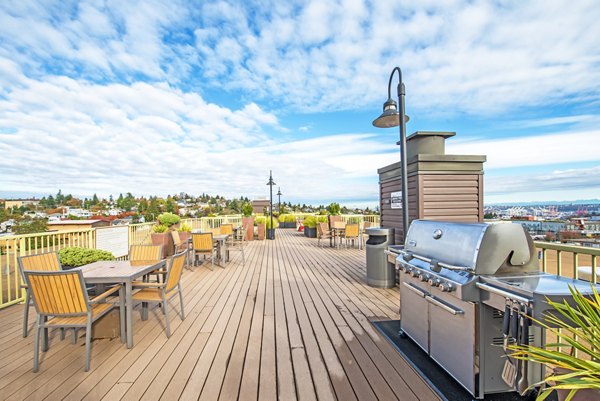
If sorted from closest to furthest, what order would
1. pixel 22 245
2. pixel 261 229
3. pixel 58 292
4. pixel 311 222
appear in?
pixel 58 292, pixel 22 245, pixel 261 229, pixel 311 222

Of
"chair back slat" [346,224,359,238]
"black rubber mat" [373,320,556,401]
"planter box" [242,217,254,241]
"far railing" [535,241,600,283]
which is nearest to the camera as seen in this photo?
"black rubber mat" [373,320,556,401]

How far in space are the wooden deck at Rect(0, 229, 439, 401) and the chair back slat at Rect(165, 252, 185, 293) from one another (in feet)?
1.70

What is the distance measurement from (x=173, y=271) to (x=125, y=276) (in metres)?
0.43

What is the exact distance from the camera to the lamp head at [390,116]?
11.6ft

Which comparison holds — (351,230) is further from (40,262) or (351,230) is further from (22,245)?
(22,245)

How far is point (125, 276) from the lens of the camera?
8.07 feet

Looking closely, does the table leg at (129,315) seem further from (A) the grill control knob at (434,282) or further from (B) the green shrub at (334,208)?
(B) the green shrub at (334,208)

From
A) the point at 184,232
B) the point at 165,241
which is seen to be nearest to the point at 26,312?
the point at 165,241

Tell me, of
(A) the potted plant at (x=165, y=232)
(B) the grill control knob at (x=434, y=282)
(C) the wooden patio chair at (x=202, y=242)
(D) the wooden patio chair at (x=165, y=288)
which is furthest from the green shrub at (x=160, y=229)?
(B) the grill control knob at (x=434, y=282)

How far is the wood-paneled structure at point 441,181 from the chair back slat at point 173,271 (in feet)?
11.2

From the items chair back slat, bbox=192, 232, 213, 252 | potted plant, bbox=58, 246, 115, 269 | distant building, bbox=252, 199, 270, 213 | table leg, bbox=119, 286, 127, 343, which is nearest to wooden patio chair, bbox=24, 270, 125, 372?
table leg, bbox=119, 286, 127, 343

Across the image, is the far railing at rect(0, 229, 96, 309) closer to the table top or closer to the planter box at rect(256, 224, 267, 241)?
the table top

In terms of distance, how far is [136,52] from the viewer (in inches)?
264

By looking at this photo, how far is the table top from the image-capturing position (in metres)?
2.46
